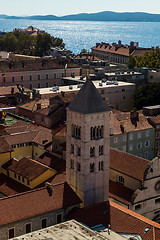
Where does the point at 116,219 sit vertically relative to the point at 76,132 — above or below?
below

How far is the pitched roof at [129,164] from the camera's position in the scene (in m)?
50.7

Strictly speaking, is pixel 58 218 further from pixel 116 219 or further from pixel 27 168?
pixel 27 168

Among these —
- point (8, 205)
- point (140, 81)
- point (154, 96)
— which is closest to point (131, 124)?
point (154, 96)

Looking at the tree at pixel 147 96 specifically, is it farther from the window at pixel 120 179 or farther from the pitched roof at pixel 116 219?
the pitched roof at pixel 116 219

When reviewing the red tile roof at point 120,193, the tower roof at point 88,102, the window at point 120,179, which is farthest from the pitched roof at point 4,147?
the tower roof at point 88,102

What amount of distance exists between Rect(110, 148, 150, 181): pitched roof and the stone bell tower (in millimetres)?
5108

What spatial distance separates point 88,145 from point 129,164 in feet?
31.5

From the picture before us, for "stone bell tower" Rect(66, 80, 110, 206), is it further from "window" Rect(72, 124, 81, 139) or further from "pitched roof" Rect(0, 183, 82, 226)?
"pitched roof" Rect(0, 183, 82, 226)

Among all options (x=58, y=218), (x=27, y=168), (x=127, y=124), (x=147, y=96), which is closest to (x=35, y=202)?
(x=58, y=218)

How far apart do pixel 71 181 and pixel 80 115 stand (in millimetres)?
6612

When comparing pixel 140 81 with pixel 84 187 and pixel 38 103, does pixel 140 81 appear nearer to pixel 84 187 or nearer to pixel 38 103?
pixel 38 103

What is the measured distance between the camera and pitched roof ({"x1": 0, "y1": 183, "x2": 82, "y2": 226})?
40.6 metres

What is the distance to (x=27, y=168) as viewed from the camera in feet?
174

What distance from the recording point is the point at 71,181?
46.2 metres
